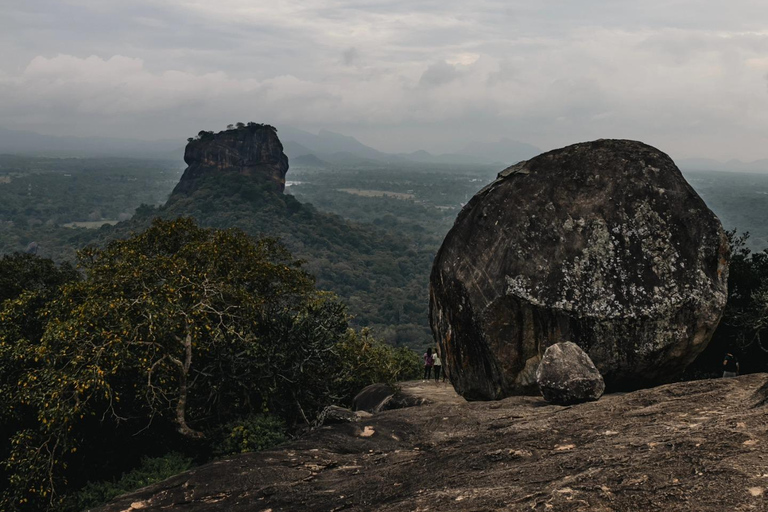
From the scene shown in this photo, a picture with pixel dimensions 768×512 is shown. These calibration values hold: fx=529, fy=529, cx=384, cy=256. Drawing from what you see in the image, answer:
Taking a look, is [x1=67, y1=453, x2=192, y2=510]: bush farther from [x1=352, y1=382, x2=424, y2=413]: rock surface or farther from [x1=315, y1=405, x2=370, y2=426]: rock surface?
[x1=352, y1=382, x2=424, y2=413]: rock surface

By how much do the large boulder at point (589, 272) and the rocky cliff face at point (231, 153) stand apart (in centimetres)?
17421

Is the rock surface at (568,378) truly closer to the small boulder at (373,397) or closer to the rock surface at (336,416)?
the rock surface at (336,416)

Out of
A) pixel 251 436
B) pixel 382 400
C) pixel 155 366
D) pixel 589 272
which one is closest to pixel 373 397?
pixel 382 400

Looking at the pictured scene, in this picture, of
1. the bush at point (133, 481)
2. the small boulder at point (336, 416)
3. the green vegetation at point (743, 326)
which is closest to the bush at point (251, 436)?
the bush at point (133, 481)

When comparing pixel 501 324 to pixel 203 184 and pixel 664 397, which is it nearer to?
pixel 664 397

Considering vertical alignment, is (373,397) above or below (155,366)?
below

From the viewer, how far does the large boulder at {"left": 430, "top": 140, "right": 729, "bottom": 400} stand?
12.4 meters

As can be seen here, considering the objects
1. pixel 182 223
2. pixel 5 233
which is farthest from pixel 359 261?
pixel 182 223

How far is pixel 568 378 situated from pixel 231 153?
18009 cm

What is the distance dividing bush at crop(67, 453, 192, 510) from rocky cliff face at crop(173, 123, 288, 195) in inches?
6741

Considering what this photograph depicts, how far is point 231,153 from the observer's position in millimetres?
178375

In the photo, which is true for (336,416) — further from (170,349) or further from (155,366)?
(170,349)

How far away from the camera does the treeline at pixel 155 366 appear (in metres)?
14.7

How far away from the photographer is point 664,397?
384 inches
